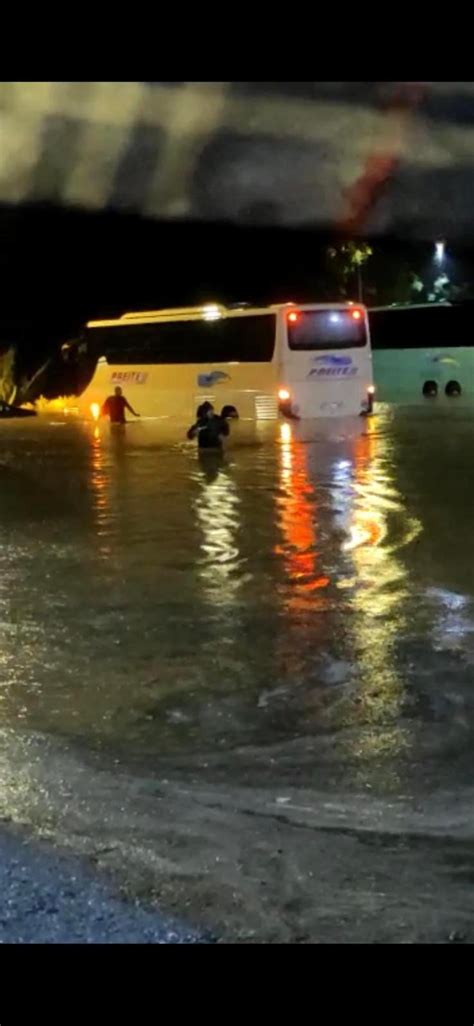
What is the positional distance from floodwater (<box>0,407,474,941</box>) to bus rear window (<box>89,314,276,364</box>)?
1472cm

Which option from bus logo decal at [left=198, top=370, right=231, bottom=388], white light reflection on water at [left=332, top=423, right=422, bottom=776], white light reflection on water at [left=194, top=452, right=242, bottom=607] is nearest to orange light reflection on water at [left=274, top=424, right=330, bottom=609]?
white light reflection on water at [left=332, top=423, right=422, bottom=776]

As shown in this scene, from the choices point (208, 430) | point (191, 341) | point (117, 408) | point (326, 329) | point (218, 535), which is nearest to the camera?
point (218, 535)

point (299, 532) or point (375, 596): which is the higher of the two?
point (299, 532)

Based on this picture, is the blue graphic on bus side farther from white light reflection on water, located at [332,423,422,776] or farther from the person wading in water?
white light reflection on water, located at [332,423,422,776]

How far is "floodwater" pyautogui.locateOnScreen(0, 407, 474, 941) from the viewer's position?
13.8ft

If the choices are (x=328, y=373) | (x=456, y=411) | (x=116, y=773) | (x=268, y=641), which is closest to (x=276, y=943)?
(x=116, y=773)

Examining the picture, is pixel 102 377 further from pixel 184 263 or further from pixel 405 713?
pixel 405 713

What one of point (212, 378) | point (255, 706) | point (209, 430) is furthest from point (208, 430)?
point (255, 706)

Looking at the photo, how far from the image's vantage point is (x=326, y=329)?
89.3 feet

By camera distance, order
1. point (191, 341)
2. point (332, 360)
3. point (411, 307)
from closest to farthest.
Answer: point (332, 360)
point (191, 341)
point (411, 307)

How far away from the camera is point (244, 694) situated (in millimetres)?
6398

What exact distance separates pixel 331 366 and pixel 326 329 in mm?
796

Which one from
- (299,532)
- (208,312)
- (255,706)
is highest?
(208,312)

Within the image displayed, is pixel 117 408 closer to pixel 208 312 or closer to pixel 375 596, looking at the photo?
pixel 208 312
